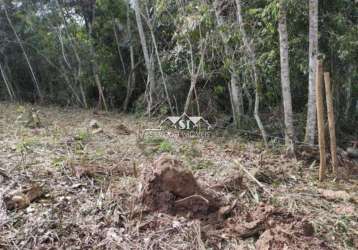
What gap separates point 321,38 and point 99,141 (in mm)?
3635

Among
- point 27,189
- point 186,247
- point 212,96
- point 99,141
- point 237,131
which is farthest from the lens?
point 212,96

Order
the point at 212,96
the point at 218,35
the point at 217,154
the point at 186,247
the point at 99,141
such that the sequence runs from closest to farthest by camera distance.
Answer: the point at 186,247, the point at 217,154, the point at 99,141, the point at 218,35, the point at 212,96

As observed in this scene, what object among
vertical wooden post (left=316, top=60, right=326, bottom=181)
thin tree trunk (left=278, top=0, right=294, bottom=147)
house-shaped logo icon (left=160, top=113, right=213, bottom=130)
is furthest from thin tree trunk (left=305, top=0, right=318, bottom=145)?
house-shaped logo icon (left=160, top=113, right=213, bottom=130)

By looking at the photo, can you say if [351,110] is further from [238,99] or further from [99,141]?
[99,141]

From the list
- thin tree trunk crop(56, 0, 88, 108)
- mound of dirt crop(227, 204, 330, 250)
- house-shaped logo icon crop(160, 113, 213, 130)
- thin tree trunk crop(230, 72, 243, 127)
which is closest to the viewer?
mound of dirt crop(227, 204, 330, 250)

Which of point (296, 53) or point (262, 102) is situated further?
point (262, 102)

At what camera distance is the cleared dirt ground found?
2082 mm

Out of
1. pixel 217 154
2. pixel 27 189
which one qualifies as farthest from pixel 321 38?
pixel 27 189

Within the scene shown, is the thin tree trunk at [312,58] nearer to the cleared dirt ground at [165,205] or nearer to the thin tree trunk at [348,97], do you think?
the cleared dirt ground at [165,205]

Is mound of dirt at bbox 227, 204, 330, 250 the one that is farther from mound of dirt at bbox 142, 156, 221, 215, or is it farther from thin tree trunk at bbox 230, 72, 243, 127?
thin tree trunk at bbox 230, 72, 243, 127

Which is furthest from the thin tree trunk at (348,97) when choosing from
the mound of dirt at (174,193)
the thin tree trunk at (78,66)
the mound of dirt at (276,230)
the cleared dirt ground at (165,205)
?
the thin tree trunk at (78,66)

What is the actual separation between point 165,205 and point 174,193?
115mm

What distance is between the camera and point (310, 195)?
2.90m

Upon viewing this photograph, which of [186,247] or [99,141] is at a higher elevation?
[99,141]
